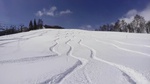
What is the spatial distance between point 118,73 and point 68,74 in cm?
72

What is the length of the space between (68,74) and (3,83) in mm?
880

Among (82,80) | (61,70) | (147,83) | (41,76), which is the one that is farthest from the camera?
(61,70)

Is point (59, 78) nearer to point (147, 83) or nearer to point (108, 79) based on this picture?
point (108, 79)

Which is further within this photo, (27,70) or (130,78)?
(27,70)

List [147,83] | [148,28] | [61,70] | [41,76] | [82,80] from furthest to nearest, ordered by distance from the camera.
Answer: [148,28], [61,70], [41,76], [82,80], [147,83]

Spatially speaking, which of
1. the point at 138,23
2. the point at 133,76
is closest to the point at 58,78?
the point at 133,76

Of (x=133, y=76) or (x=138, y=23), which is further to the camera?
(x=138, y=23)

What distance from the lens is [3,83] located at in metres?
2.36

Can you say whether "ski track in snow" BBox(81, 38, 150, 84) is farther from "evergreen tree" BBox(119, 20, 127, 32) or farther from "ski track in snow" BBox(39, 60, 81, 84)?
"evergreen tree" BBox(119, 20, 127, 32)

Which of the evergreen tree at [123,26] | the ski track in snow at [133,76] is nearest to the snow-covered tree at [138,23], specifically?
the evergreen tree at [123,26]

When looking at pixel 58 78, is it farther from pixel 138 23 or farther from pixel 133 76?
pixel 138 23

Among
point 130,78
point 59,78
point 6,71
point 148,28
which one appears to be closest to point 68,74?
point 59,78

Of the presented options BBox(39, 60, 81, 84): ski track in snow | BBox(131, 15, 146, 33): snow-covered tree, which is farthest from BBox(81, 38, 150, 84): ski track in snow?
BBox(131, 15, 146, 33): snow-covered tree

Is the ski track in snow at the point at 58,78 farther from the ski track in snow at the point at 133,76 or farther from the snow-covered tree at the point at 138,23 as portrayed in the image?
the snow-covered tree at the point at 138,23
